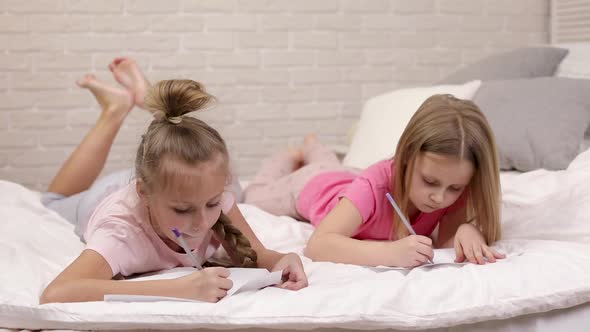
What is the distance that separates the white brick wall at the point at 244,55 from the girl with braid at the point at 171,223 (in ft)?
6.12

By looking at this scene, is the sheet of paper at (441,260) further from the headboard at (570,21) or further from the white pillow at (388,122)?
the headboard at (570,21)

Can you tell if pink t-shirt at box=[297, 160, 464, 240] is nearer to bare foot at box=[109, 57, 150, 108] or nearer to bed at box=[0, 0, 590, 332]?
bed at box=[0, 0, 590, 332]

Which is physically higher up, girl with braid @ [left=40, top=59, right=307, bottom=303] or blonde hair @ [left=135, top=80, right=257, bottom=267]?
blonde hair @ [left=135, top=80, right=257, bottom=267]

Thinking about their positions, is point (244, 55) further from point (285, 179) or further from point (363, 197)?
point (363, 197)

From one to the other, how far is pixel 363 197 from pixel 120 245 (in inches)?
23.5

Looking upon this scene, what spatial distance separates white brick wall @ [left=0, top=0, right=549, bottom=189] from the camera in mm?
3400

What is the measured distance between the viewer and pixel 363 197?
1.77 meters

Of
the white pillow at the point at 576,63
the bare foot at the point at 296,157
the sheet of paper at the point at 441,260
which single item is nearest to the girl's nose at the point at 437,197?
the sheet of paper at the point at 441,260

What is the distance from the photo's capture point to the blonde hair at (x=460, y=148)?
1.67 m

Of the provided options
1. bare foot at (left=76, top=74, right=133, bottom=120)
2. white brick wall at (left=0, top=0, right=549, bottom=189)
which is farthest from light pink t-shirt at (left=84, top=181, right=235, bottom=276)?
white brick wall at (left=0, top=0, right=549, bottom=189)

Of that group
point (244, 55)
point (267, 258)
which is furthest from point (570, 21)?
point (267, 258)

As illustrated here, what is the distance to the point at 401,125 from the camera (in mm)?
2609

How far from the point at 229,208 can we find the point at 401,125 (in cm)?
108

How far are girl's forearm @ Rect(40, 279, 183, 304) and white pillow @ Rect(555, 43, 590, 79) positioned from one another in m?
1.96
